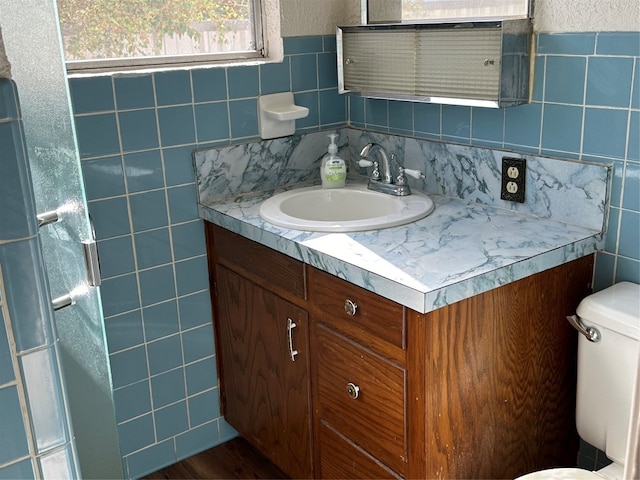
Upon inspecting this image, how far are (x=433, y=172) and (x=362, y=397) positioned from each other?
765 mm

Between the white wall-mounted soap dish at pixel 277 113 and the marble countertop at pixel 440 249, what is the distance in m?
0.34

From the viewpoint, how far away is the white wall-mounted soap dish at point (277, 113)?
2.13m

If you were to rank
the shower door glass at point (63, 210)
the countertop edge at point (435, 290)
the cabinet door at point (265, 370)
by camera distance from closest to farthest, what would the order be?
1. the shower door glass at point (63, 210)
2. the countertop edge at point (435, 290)
3. the cabinet door at point (265, 370)

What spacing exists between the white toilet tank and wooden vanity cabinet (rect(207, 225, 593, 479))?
0.10 metres

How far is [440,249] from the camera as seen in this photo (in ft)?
5.34

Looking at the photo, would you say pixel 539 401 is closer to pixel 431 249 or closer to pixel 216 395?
pixel 431 249

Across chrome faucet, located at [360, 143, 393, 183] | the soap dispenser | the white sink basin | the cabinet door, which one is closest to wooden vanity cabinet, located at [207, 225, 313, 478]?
the cabinet door

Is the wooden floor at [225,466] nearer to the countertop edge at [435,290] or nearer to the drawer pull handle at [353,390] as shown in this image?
the drawer pull handle at [353,390]

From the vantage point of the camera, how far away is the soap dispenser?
215cm

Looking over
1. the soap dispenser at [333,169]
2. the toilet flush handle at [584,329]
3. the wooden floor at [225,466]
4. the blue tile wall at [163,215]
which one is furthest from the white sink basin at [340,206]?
the wooden floor at [225,466]

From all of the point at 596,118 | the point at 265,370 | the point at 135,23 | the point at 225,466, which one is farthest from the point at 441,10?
the point at 225,466

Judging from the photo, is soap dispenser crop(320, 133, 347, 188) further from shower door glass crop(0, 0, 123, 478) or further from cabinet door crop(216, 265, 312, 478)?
shower door glass crop(0, 0, 123, 478)

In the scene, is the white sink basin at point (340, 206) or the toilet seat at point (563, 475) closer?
the toilet seat at point (563, 475)

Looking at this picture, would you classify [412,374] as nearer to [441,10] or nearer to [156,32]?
[441,10]
